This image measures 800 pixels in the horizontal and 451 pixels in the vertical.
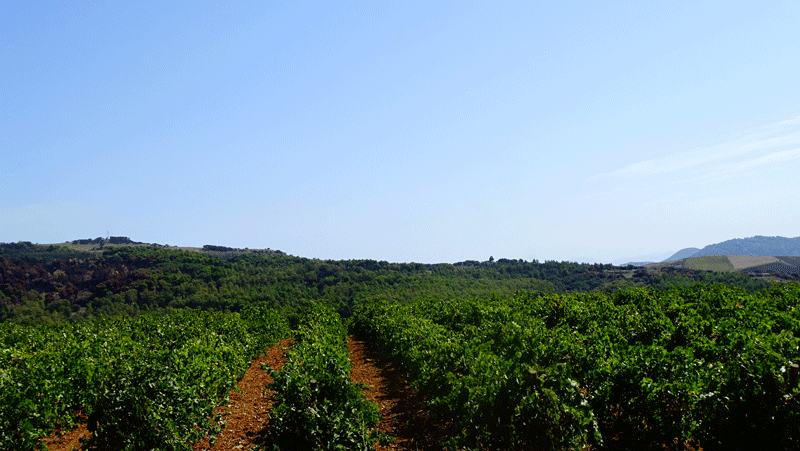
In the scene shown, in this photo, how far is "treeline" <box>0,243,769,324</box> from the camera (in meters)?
74.9

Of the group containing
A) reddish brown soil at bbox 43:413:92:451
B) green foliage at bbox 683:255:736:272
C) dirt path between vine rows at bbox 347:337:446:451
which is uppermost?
green foliage at bbox 683:255:736:272

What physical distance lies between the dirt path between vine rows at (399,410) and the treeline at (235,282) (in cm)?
4080

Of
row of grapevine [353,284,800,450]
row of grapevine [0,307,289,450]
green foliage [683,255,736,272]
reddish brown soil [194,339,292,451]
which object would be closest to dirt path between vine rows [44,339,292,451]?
reddish brown soil [194,339,292,451]

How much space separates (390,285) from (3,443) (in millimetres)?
84116

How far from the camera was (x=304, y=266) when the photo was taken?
117562mm

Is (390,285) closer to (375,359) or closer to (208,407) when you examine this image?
(375,359)

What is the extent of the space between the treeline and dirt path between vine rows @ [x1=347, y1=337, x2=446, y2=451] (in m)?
40.8

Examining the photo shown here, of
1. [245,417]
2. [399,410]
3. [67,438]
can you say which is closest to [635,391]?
[399,410]

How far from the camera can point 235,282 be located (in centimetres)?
9656

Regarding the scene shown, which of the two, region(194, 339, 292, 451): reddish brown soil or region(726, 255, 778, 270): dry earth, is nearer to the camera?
region(194, 339, 292, 451): reddish brown soil

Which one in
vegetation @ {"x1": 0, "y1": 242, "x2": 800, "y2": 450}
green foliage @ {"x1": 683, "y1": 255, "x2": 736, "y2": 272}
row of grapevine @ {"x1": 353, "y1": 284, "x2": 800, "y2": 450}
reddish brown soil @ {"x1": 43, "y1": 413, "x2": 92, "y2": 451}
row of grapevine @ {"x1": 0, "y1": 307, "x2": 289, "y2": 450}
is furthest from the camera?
green foliage @ {"x1": 683, "y1": 255, "x2": 736, "y2": 272}

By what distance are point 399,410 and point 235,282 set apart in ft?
298

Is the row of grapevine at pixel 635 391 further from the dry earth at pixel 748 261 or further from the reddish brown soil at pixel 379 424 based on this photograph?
the dry earth at pixel 748 261

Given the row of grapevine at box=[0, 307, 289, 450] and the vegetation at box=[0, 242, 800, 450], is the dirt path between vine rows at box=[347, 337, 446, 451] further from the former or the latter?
the row of grapevine at box=[0, 307, 289, 450]
